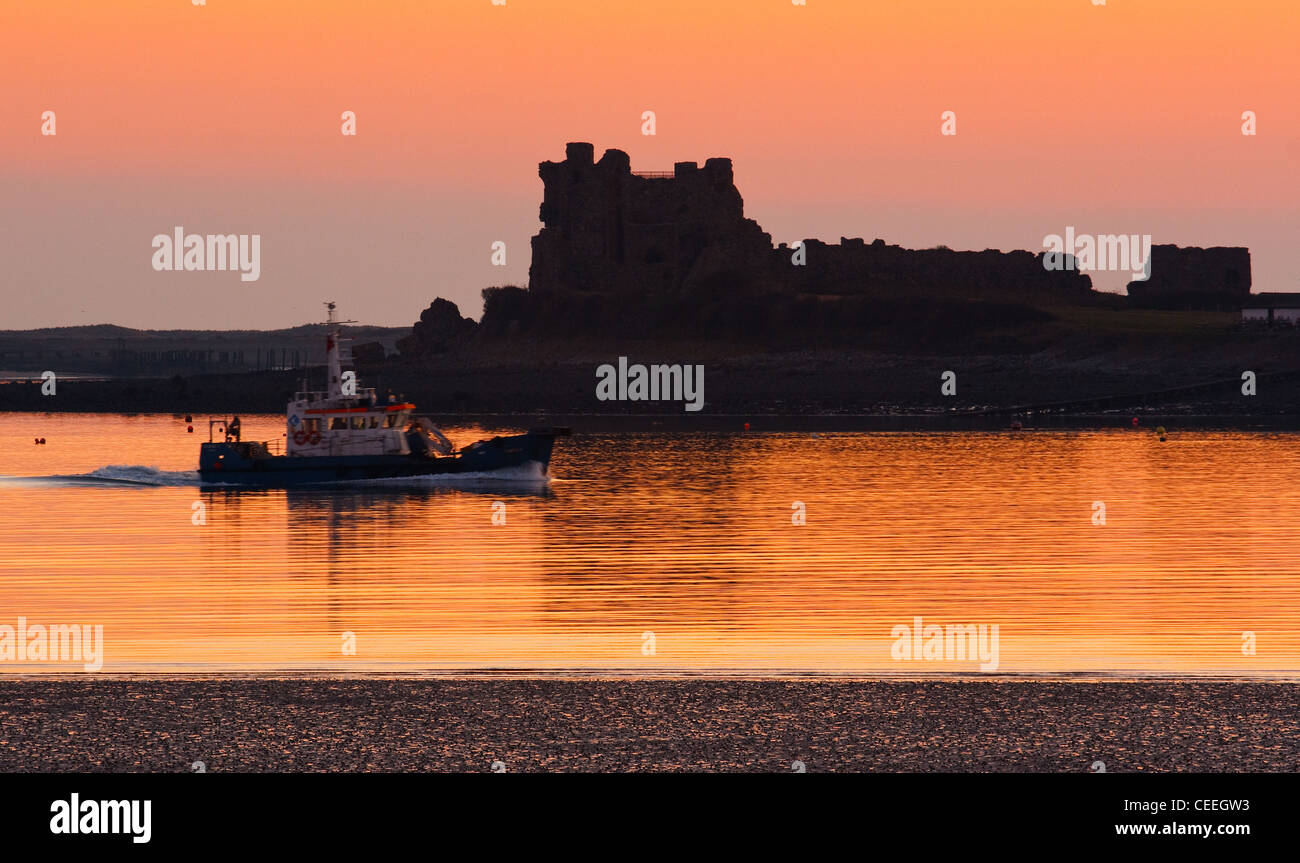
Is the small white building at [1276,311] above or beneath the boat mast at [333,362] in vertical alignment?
above

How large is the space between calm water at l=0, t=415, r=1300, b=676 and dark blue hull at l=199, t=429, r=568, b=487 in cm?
112

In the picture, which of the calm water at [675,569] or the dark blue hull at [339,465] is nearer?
the calm water at [675,569]

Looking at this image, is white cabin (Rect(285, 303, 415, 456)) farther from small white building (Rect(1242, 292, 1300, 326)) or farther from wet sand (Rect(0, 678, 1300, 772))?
small white building (Rect(1242, 292, 1300, 326))

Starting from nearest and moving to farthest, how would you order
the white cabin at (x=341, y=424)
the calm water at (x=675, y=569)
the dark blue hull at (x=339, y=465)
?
the calm water at (x=675, y=569) < the dark blue hull at (x=339, y=465) < the white cabin at (x=341, y=424)

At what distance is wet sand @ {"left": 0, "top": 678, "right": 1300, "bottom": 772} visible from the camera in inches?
479

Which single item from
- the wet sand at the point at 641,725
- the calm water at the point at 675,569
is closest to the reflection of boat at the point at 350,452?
the calm water at the point at 675,569

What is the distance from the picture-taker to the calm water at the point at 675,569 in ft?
61.4

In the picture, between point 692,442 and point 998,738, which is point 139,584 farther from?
point 692,442

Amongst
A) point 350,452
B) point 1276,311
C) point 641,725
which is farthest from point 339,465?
point 1276,311

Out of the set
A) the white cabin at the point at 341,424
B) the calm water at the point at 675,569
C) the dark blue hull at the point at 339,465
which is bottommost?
the calm water at the point at 675,569

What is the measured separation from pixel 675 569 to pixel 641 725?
573 inches

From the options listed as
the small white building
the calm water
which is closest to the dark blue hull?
the calm water

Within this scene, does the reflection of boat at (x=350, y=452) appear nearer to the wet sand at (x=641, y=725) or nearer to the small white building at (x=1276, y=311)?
the wet sand at (x=641, y=725)
